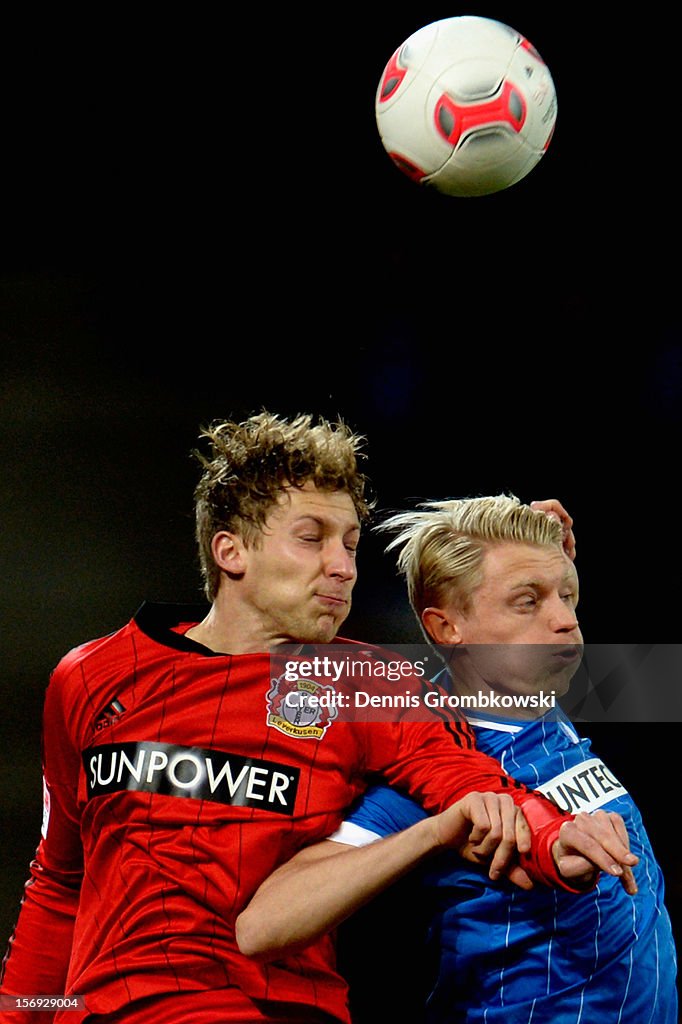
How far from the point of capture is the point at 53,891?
1.95 m

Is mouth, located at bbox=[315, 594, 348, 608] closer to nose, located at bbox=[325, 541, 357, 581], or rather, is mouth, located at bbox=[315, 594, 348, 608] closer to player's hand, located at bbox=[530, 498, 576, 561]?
nose, located at bbox=[325, 541, 357, 581]

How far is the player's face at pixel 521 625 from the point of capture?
1.91 meters

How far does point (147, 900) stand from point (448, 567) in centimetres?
74

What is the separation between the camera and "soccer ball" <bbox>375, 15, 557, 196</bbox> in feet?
6.91

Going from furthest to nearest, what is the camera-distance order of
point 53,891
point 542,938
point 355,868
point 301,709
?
1. point 53,891
2. point 301,709
3. point 542,938
4. point 355,868

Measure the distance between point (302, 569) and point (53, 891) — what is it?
70 cm

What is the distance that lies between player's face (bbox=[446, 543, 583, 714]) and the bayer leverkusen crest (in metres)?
0.26

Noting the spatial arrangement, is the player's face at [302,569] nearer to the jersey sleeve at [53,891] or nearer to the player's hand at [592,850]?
the jersey sleeve at [53,891]

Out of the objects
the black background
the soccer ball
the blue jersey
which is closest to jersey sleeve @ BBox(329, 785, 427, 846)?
the blue jersey

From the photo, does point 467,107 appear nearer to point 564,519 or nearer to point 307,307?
Answer: point 307,307

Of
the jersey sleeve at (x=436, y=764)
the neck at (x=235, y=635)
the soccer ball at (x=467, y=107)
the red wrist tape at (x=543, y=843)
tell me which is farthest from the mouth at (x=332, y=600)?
the soccer ball at (x=467, y=107)

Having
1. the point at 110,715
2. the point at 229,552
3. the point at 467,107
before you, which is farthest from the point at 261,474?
the point at 467,107

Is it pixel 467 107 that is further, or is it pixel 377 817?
pixel 467 107

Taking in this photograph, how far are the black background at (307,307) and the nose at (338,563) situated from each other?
39 centimetres
